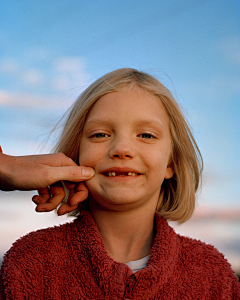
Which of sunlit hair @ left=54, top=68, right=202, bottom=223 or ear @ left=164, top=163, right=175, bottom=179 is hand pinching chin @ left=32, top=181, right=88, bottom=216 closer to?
sunlit hair @ left=54, top=68, right=202, bottom=223

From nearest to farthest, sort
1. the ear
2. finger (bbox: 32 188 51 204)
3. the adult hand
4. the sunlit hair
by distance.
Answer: the adult hand → finger (bbox: 32 188 51 204) → the sunlit hair → the ear

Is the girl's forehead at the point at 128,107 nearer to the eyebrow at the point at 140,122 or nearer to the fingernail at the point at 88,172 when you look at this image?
the eyebrow at the point at 140,122

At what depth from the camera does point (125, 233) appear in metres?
2.05

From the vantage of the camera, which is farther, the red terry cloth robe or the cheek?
the cheek

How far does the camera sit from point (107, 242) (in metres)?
2.06

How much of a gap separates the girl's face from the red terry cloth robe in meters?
0.27

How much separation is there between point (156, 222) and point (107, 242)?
0.35 meters

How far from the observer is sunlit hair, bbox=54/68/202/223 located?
2.17 m

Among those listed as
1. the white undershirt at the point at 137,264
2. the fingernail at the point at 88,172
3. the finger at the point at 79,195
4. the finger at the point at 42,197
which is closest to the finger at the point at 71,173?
the fingernail at the point at 88,172

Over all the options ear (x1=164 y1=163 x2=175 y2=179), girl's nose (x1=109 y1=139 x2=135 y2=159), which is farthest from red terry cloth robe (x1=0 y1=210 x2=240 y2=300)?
girl's nose (x1=109 y1=139 x2=135 y2=159)

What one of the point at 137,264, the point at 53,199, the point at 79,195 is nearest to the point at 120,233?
the point at 137,264

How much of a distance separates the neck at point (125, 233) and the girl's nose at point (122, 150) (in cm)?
37

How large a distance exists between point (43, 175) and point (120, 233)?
0.61m

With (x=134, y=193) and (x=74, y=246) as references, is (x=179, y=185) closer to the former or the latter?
(x=134, y=193)
